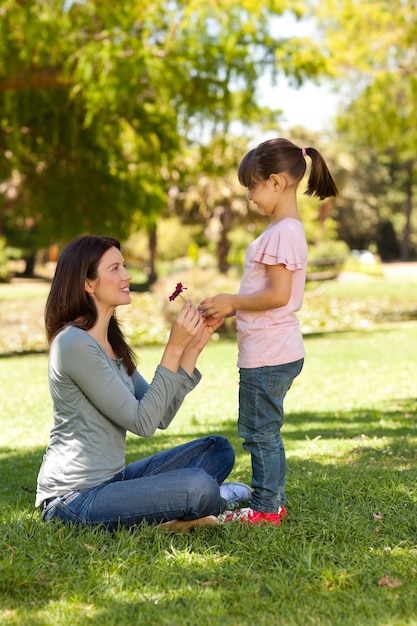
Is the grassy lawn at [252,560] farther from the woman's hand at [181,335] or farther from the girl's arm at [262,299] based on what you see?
the girl's arm at [262,299]

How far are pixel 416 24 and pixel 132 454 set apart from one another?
1287 centimetres

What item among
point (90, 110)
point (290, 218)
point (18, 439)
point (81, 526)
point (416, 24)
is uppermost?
point (416, 24)

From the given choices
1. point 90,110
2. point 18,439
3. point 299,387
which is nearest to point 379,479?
point 18,439

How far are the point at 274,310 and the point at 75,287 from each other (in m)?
0.90

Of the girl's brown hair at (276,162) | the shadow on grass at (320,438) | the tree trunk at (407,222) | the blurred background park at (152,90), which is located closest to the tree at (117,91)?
the blurred background park at (152,90)

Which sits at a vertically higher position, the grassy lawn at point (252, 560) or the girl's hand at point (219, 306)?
the girl's hand at point (219, 306)

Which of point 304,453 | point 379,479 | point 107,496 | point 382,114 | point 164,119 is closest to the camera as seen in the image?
point 107,496

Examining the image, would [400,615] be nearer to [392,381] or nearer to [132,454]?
[132,454]

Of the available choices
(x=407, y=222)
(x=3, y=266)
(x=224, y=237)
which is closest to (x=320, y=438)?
(x=224, y=237)

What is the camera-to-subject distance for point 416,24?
15930mm

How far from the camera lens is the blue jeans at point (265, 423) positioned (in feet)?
12.2

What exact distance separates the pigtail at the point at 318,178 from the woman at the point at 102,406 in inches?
31.7

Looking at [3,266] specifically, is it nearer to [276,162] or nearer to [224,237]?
[224,237]

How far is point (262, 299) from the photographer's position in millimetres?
3648
